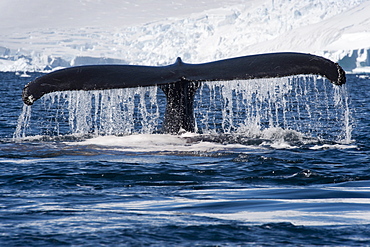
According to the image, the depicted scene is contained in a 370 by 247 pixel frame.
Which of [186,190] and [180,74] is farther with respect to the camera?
[180,74]

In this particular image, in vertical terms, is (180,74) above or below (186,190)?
above

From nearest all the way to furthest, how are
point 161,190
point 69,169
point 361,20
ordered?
point 161,190 → point 69,169 → point 361,20

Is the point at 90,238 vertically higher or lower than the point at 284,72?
lower

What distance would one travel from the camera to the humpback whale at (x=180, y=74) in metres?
6.96

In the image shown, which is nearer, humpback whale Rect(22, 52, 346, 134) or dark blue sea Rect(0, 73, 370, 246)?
dark blue sea Rect(0, 73, 370, 246)

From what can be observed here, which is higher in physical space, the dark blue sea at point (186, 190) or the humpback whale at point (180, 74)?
the humpback whale at point (180, 74)

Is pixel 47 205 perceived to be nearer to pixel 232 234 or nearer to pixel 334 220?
pixel 232 234

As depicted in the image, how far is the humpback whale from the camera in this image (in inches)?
274

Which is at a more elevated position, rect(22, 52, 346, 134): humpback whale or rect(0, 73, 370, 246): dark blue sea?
rect(22, 52, 346, 134): humpback whale

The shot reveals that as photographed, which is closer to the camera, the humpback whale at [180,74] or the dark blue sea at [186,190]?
the dark blue sea at [186,190]

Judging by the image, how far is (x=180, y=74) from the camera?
8.05 metres

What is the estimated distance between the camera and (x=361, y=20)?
412 feet

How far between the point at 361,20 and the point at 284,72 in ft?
413

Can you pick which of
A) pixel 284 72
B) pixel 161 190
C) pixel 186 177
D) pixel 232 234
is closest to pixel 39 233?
pixel 232 234
